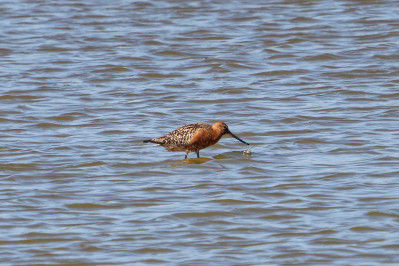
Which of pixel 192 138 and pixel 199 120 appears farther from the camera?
pixel 199 120

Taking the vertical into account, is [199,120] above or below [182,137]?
below

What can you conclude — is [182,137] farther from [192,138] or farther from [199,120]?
[199,120]

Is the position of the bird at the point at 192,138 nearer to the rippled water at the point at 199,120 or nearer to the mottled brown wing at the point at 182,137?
the mottled brown wing at the point at 182,137

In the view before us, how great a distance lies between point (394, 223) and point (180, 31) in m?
10.6

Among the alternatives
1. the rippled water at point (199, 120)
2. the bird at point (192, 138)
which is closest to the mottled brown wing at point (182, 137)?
the bird at point (192, 138)

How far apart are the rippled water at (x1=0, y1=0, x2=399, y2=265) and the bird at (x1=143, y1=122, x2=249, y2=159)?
0.19 m

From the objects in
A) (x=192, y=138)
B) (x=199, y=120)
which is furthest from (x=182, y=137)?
(x=199, y=120)

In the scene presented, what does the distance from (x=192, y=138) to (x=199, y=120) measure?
5.94 feet

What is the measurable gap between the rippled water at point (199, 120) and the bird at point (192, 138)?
190 mm

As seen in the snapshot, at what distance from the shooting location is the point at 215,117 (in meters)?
12.3

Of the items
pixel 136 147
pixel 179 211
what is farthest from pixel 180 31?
pixel 179 211

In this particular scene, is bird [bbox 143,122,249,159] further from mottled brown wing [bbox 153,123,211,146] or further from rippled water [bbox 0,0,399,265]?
rippled water [bbox 0,0,399,265]

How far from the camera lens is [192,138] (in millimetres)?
10320

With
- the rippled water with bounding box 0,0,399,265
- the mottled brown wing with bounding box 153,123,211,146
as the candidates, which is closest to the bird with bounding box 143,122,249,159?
the mottled brown wing with bounding box 153,123,211,146
